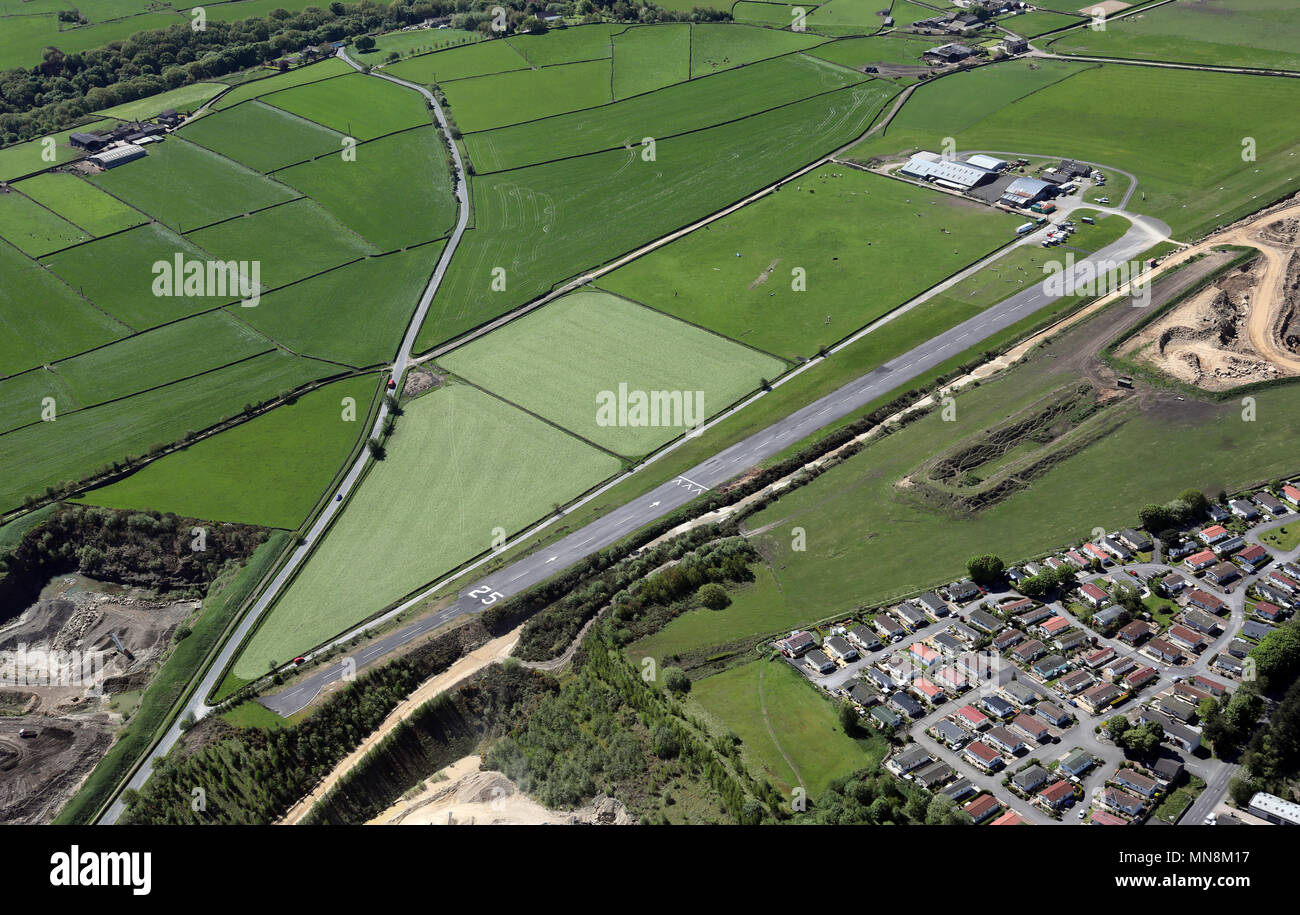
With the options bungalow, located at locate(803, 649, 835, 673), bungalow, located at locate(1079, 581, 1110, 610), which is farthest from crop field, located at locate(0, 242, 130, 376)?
bungalow, located at locate(1079, 581, 1110, 610)

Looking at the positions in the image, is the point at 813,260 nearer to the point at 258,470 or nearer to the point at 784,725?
the point at 258,470

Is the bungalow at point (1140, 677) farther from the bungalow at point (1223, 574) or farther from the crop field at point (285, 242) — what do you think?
the crop field at point (285, 242)

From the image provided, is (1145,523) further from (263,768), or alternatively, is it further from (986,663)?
(263,768)

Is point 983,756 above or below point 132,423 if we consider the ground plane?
below

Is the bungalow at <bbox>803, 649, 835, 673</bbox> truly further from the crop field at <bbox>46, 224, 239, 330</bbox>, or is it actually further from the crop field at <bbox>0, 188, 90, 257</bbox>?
the crop field at <bbox>0, 188, 90, 257</bbox>

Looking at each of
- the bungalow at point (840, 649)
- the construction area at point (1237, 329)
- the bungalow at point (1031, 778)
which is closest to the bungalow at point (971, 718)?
the bungalow at point (1031, 778)

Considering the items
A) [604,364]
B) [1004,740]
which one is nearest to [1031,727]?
[1004,740]

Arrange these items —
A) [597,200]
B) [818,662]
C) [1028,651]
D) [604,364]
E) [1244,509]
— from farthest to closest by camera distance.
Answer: [597,200] → [604,364] → [1244,509] → [818,662] → [1028,651]
